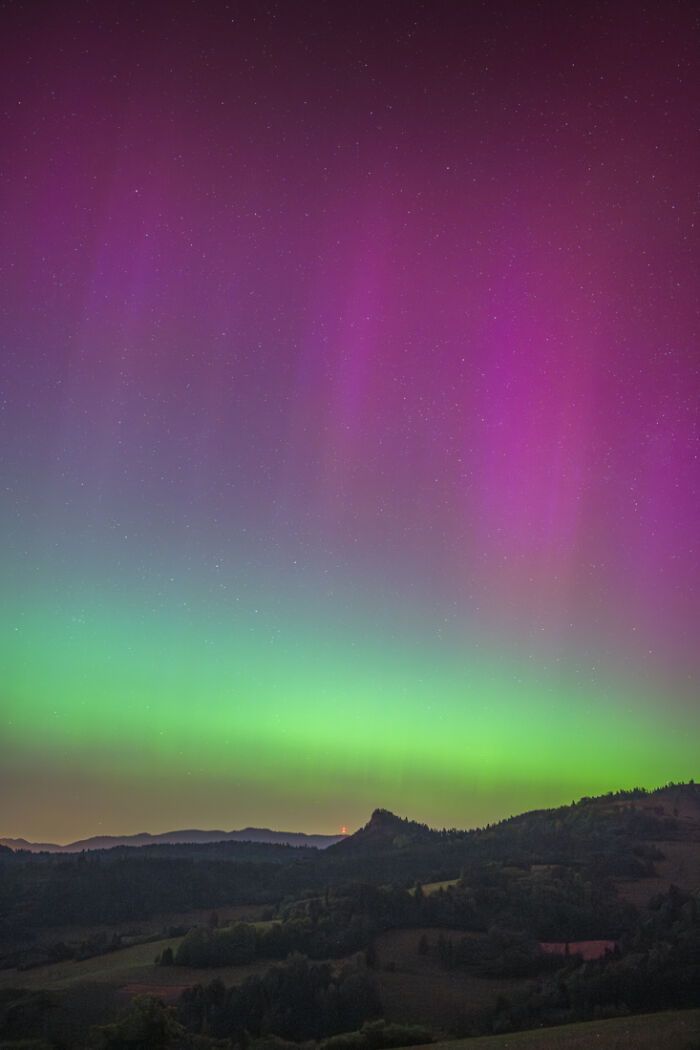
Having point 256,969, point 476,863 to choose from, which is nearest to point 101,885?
point 476,863

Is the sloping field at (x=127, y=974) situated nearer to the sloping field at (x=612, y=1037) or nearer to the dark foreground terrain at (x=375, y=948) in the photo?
the dark foreground terrain at (x=375, y=948)

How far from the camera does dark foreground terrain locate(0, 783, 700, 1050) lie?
85.2 ft

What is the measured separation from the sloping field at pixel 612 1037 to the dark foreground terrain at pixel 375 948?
109mm

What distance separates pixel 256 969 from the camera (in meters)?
38.8

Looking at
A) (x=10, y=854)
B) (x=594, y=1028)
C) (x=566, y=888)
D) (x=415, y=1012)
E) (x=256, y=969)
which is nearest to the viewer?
(x=594, y=1028)

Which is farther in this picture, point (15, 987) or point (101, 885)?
point (101, 885)

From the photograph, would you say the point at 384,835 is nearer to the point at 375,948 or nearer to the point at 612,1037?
the point at 375,948

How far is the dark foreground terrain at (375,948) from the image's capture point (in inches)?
1022

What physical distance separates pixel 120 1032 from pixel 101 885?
2163 inches

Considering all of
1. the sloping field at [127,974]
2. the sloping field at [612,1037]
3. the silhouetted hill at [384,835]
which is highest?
the silhouetted hill at [384,835]

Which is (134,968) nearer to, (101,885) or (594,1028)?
(594,1028)

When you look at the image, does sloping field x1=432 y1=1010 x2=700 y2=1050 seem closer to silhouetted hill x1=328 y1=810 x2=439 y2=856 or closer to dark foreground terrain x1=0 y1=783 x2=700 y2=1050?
dark foreground terrain x1=0 y1=783 x2=700 y2=1050

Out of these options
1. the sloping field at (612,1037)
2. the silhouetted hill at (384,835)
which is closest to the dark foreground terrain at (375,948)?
the sloping field at (612,1037)

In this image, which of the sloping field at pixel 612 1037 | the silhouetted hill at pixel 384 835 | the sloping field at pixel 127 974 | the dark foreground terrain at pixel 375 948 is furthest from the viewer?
the silhouetted hill at pixel 384 835
